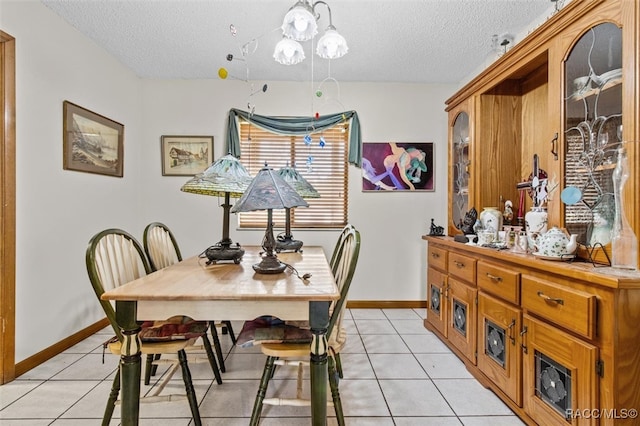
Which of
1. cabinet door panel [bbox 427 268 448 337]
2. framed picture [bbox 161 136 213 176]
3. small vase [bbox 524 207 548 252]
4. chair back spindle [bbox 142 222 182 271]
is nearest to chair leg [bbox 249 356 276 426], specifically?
chair back spindle [bbox 142 222 182 271]

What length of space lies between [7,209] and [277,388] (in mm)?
2097

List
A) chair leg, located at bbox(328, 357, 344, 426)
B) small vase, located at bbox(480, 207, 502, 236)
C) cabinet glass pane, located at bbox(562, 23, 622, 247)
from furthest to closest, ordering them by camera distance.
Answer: small vase, located at bbox(480, 207, 502, 236) < chair leg, located at bbox(328, 357, 344, 426) < cabinet glass pane, located at bbox(562, 23, 622, 247)

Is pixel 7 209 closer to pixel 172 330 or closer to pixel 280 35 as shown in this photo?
pixel 172 330

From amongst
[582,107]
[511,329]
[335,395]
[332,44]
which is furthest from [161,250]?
[582,107]

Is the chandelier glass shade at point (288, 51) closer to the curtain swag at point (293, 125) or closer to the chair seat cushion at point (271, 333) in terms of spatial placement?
the curtain swag at point (293, 125)

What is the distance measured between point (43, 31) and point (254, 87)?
1826 mm

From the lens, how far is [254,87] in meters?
3.68

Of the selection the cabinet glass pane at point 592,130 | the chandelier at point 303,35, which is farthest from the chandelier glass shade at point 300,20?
the cabinet glass pane at point 592,130

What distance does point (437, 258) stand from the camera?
2875 millimetres

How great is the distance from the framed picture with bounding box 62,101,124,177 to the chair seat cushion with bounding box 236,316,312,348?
7.11ft

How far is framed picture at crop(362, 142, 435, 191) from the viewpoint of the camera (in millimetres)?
3711

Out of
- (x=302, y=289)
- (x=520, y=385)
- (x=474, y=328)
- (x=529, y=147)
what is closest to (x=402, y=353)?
(x=474, y=328)

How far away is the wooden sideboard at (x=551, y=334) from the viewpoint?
48.9 inches

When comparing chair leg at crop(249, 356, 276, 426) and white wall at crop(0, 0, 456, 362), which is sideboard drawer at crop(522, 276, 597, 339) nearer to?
chair leg at crop(249, 356, 276, 426)
